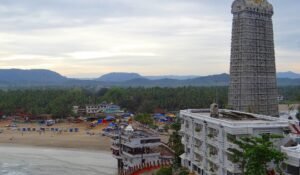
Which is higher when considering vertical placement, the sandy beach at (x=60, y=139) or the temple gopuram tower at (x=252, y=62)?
the temple gopuram tower at (x=252, y=62)

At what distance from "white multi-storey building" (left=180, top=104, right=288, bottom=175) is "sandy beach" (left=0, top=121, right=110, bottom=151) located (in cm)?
4392

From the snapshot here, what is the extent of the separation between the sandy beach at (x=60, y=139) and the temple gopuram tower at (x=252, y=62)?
3001 cm

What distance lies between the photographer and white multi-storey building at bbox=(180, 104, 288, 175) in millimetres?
32844

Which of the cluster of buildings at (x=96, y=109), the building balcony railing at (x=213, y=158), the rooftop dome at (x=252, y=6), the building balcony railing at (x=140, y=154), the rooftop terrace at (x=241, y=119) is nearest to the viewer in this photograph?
the rooftop terrace at (x=241, y=119)

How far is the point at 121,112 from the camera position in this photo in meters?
138

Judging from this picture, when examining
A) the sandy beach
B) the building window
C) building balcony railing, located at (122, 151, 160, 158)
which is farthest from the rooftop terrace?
the sandy beach

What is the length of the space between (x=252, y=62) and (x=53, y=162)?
4017 centimetres

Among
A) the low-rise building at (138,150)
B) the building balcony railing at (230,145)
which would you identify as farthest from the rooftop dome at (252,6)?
the building balcony railing at (230,145)

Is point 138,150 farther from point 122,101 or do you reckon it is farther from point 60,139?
point 122,101

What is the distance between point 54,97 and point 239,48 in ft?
315

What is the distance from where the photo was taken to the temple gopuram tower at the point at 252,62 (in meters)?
75.2

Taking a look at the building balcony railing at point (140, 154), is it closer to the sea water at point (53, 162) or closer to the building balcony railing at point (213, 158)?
the sea water at point (53, 162)

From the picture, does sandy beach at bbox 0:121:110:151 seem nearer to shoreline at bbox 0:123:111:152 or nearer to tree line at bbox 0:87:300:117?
shoreline at bbox 0:123:111:152

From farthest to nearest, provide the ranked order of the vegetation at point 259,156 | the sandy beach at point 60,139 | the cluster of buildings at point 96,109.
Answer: the cluster of buildings at point 96,109
the sandy beach at point 60,139
the vegetation at point 259,156
